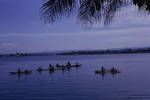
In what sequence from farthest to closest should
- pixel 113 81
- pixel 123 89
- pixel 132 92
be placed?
pixel 113 81 → pixel 123 89 → pixel 132 92

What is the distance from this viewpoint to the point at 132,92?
45.7 m

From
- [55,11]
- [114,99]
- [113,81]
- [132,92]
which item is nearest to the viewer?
[55,11]

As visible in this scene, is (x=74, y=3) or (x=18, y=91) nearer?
(x=74, y=3)

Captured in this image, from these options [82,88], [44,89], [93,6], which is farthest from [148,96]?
[93,6]

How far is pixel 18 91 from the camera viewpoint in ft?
164

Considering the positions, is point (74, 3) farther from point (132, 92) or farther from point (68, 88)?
point (68, 88)

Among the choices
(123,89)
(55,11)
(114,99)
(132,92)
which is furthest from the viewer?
(123,89)

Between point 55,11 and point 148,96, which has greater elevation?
point 55,11

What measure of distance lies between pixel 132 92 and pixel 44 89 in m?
11.9

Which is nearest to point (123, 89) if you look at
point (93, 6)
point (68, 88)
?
point (68, 88)

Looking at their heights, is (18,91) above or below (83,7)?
below

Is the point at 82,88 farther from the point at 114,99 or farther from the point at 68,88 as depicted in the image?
the point at 114,99

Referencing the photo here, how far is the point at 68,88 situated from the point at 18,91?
242 inches

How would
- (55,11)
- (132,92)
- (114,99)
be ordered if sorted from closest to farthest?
1. (55,11)
2. (114,99)
3. (132,92)
